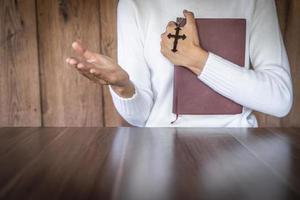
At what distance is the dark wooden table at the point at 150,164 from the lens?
42cm

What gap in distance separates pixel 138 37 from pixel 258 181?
0.75 m

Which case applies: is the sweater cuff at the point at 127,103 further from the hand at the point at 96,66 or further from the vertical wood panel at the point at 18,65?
the vertical wood panel at the point at 18,65

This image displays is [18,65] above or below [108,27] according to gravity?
below

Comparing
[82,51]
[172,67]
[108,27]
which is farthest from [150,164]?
[108,27]

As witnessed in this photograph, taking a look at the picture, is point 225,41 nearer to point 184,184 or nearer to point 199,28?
point 199,28

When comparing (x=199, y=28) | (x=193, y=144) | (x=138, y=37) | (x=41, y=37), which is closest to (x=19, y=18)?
(x=41, y=37)

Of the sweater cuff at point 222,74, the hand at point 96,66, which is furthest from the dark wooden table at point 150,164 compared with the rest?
the sweater cuff at point 222,74

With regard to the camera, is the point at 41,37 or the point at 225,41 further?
the point at 41,37

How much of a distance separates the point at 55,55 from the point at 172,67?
48cm

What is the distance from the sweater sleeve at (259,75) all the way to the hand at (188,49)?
0.02m

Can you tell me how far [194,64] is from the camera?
1.00 m

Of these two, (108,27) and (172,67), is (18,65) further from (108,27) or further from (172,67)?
(172,67)

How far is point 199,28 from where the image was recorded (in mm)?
1083

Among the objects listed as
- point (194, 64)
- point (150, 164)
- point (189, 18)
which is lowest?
point (150, 164)
